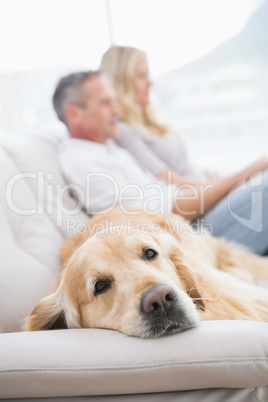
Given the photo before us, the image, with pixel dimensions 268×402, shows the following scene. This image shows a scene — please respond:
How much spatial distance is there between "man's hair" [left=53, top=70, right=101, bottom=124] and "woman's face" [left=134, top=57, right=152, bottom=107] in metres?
0.45

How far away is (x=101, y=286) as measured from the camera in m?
1.18

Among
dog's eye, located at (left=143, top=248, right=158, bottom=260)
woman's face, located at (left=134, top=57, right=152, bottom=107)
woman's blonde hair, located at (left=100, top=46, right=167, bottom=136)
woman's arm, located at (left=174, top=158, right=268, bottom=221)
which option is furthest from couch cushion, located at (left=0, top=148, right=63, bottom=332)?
woman's face, located at (left=134, top=57, right=152, bottom=107)

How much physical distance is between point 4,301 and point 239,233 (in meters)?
1.07

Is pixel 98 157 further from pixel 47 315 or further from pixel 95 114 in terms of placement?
pixel 47 315

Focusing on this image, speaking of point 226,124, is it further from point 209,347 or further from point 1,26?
point 209,347

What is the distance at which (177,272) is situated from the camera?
1262 mm

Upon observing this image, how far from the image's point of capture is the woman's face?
248 centimetres

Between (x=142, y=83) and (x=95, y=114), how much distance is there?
55 centimetres

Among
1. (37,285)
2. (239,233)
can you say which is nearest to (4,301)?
(37,285)

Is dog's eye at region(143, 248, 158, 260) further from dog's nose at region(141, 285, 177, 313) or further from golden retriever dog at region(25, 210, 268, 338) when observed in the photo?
dog's nose at region(141, 285, 177, 313)

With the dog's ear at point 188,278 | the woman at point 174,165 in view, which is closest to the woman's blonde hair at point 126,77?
the woman at point 174,165

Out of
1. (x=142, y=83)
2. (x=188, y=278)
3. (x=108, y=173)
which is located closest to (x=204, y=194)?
(x=108, y=173)

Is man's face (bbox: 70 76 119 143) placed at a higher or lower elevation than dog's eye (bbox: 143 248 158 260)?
higher

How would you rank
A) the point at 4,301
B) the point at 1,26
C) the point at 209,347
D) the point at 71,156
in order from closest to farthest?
the point at 209,347 < the point at 4,301 < the point at 71,156 < the point at 1,26
